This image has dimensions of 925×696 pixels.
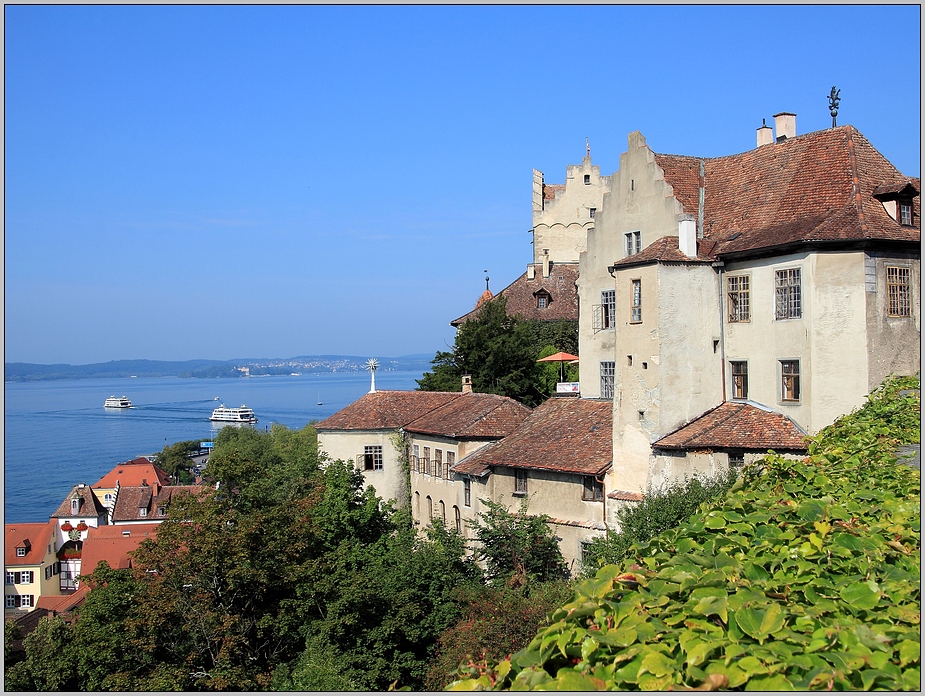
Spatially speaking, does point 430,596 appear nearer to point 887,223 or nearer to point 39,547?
point 887,223

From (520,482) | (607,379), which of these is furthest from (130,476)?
(607,379)

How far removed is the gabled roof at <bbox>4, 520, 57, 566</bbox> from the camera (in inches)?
3022

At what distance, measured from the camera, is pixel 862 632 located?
613cm

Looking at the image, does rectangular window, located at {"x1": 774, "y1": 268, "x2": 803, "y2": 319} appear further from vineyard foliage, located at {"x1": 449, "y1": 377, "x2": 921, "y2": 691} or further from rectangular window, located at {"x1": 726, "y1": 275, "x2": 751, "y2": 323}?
vineyard foliage, located at {"x1": 449, "y1": 377, "x2": 921, "y2": 691}

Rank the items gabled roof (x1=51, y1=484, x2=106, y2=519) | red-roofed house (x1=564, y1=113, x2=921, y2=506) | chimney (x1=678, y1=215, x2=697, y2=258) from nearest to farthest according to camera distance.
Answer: red-roofed house (x1=564, y1=113, x2=921, y2=506)
chimney (x1=678, y1=215, x2=697, y2=258)
gabled roof (x1=51, y1=484, x2=106, y2=519)

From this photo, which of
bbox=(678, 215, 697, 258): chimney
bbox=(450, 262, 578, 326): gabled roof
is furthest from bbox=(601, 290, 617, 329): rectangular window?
bbox=(450, 262, 578, 326): gabled roof

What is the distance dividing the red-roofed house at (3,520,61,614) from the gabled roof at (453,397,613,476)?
52556mm

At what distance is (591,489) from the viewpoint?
1249 inches

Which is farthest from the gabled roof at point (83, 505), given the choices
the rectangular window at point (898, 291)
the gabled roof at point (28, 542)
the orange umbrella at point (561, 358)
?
the rectangular window at point (898, 291)

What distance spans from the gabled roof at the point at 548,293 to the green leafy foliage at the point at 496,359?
6.76 metres

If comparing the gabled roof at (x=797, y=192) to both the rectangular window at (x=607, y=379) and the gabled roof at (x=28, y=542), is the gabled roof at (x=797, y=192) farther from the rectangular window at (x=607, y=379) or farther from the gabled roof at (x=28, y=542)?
the gabled roof at (x=28, y=542)

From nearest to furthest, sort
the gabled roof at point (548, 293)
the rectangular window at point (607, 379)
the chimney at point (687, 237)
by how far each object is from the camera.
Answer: the chimney at point (687, 237), the rectangular window at point (607, 379), the gabled roof at point (548, 293)

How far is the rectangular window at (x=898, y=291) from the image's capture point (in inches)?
1029

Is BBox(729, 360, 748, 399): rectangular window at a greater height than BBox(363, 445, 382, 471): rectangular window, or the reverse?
BBox(729, 360, 748, 399): rectangular window
